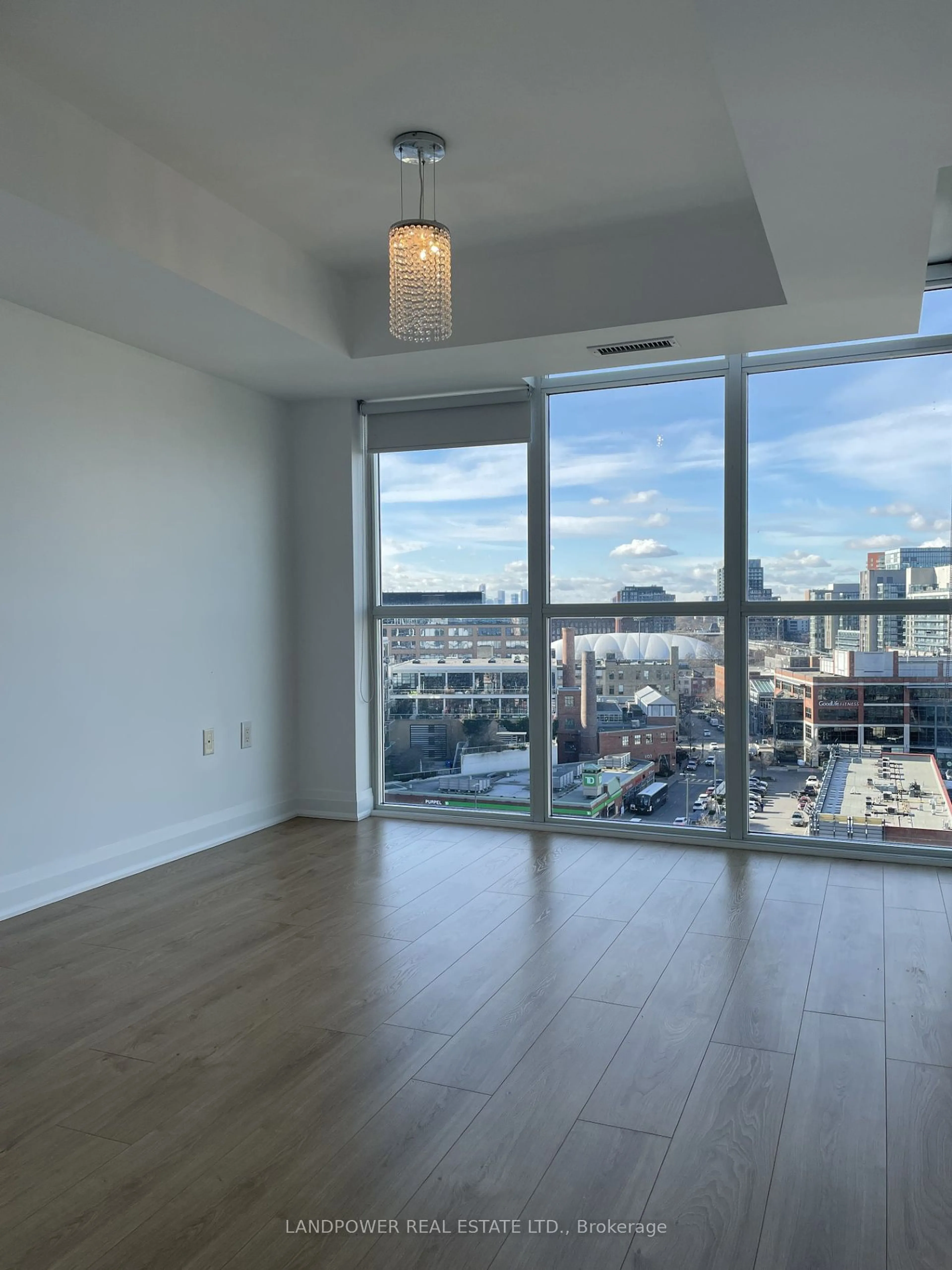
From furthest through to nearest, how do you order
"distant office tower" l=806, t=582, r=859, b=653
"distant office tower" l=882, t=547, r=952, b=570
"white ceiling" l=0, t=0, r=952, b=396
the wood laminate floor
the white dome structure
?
the white dome structure, "distant office tower" l=806, t=582, r=859, b=653, "distant office tower" l=882, t=547, r=952, b=570, "white ceiling" l=0, t=0, r=952, b=396, the wood laminate floor

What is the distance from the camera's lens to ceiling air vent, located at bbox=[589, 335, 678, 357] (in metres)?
3.97

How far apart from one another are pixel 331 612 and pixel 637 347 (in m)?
2.15

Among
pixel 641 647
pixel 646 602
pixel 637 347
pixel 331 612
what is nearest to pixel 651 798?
pixel 641 647

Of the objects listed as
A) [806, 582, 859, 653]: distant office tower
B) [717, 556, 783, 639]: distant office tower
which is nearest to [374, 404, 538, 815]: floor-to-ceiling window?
[717, 556, 783, 639]: distant office tower

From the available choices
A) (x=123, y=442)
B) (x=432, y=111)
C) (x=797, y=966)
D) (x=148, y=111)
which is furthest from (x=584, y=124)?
(x=797, y=966)

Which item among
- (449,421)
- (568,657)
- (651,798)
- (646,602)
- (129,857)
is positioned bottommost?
(129,857)

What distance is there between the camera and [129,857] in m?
3.98

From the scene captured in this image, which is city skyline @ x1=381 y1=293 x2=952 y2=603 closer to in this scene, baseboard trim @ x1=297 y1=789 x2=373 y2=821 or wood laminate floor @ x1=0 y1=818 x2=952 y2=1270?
baseboard trim @ x1=297 y1=789 x2=373 y2=821

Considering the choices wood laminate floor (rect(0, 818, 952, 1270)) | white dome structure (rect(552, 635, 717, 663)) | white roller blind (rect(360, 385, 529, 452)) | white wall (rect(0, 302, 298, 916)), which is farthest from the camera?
white roller blind (rect(360, 385, 529, 452))

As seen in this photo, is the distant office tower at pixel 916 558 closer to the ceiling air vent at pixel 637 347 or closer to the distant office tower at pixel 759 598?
the distant office tower at pixel 759 598

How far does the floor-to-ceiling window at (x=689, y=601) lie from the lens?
4195 millimetres

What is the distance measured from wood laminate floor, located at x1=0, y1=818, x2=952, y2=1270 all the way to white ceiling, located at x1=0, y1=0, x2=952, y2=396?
229 cm

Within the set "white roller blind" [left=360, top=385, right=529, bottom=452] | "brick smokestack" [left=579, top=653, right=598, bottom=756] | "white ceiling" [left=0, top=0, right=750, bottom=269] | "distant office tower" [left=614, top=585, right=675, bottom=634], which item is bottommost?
"brick smokestack" [left=579, top=653, right=598, bottom=756]

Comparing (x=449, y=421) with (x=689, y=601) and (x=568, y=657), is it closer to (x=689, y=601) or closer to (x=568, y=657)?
(x=568, y=657)
